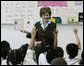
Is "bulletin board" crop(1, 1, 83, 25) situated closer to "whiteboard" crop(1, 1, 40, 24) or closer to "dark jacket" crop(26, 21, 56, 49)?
"whiteboard" crop(1, 1, 40, 24)

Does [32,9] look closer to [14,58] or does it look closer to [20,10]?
[20,10]

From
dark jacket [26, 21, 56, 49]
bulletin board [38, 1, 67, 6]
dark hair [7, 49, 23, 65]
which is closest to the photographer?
dark hair [7, 49, 23, 65]

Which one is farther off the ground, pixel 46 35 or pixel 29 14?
pixel 29 14

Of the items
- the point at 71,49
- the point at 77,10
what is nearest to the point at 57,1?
the point at 77,10

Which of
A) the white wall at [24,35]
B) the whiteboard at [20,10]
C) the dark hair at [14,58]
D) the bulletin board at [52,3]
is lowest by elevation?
the white wall at [24,35]

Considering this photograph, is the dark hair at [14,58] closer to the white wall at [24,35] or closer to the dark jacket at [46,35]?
the dark jacket at [46,35]

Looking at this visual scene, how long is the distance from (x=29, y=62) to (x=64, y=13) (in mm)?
2232

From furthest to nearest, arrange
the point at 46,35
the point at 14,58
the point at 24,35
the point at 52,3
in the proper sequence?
the point at 24,35 < the point at 52,3 < the point at 46,35 < the point at 14,58

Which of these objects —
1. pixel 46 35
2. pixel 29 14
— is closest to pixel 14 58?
pixel 46 35

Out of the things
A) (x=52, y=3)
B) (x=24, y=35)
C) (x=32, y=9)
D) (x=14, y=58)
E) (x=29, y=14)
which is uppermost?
(x=52, y=3)

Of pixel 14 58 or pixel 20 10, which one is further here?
pixel 20 10

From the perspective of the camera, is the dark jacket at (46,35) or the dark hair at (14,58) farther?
the dark jacket at (46,35)

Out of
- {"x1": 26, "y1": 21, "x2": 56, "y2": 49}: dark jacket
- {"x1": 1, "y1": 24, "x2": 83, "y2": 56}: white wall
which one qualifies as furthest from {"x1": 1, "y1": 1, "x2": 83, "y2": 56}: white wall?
{"x1": 26, "y1": 21, "x2": 56, "y2": 49}: dark jacket

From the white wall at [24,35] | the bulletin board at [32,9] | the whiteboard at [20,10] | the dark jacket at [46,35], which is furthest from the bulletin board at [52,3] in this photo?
the dark jacket at [46,35]
